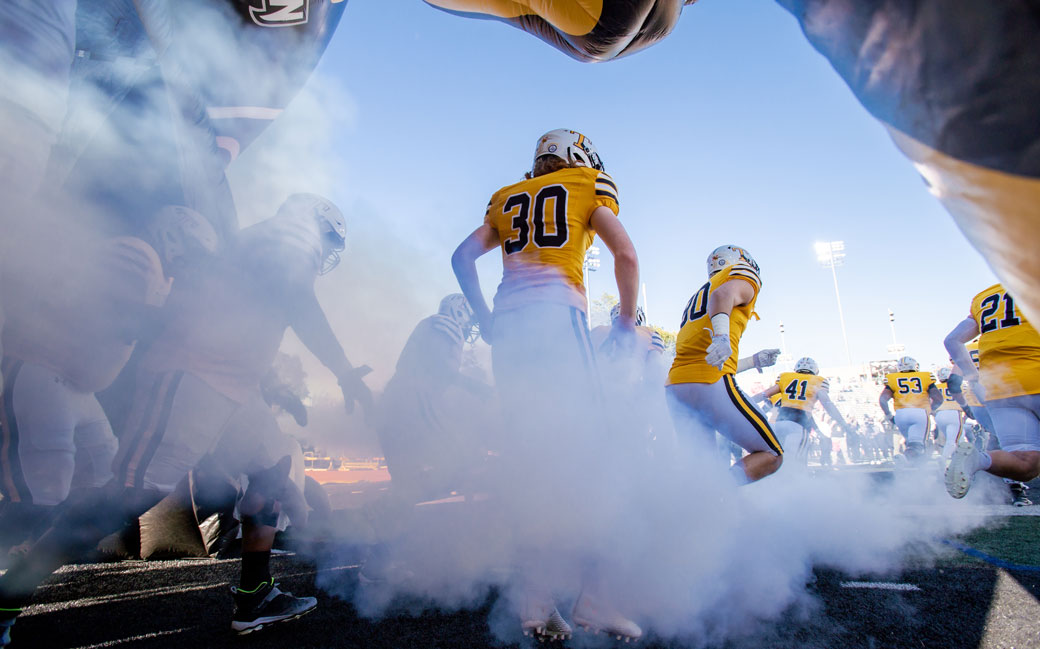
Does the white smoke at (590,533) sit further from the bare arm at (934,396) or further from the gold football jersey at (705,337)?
the bare arm at (934,396)

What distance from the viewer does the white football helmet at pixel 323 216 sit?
94.6 inches

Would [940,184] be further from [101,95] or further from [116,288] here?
[101,95]

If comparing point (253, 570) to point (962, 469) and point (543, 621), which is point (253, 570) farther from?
point (962, 469)

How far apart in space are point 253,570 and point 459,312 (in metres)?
1.73

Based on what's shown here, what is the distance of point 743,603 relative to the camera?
207 cm

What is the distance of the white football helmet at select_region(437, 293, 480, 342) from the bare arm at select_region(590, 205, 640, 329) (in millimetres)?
1272

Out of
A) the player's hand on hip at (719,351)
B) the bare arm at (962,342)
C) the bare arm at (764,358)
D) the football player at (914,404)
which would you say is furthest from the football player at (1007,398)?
the football player at (914,404)

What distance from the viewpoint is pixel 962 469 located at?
3.11 metres

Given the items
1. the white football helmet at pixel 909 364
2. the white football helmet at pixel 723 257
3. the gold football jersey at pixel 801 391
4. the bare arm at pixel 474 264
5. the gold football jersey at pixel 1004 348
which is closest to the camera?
the bare arm at pixel 474 264

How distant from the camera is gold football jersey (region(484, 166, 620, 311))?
2.08 m

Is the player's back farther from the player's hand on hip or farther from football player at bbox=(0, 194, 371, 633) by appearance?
the player's hand on hip

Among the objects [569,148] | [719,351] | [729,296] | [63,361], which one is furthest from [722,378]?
[63,361]

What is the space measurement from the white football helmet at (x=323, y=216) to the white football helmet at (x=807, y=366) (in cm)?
647

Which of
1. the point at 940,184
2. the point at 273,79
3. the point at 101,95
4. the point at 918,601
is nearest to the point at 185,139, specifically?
the point at 101,95
